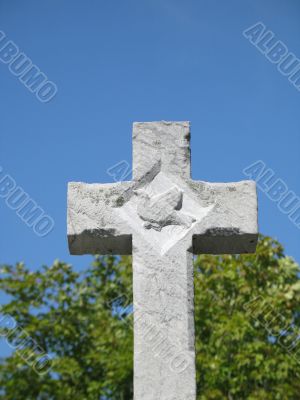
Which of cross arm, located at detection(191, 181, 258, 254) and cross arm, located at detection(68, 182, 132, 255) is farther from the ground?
cross arm, located at detection(68, 182, 132, 255)

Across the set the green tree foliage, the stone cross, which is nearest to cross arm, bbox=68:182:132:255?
the stone cross

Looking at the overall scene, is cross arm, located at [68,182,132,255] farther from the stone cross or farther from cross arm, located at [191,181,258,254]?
cross arm, located at [191,181,258,254]

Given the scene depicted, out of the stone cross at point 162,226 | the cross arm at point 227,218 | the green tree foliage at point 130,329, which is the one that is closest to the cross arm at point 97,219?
the stone cross at point 162,226

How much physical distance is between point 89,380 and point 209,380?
2846 mm

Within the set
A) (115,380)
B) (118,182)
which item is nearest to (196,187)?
(118,182)

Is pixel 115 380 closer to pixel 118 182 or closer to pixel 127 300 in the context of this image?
pixel 127 300

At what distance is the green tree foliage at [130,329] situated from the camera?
12.0 meters

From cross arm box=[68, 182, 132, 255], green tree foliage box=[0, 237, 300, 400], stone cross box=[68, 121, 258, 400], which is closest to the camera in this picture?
stone cross box=[68, 121, 258, 400]

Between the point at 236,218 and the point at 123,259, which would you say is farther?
the point at 123,259

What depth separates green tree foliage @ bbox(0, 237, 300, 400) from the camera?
471 inches

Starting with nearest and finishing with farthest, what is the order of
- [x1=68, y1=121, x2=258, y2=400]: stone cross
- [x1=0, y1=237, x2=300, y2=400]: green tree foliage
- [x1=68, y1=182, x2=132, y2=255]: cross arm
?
[x1=68, y1=121, x2=258, y2=400]: stone cross
[x1=68, y1=182, x2=132, y2=255]: cross arm
[x1=0, y1=237, x2=300, y2=400]: green tree foliage

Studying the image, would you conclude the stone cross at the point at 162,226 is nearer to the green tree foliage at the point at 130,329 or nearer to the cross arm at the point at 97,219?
the cross arm at the point at 97,219

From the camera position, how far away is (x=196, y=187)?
503cm

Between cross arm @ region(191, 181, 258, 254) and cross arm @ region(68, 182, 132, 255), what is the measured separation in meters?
0.56
